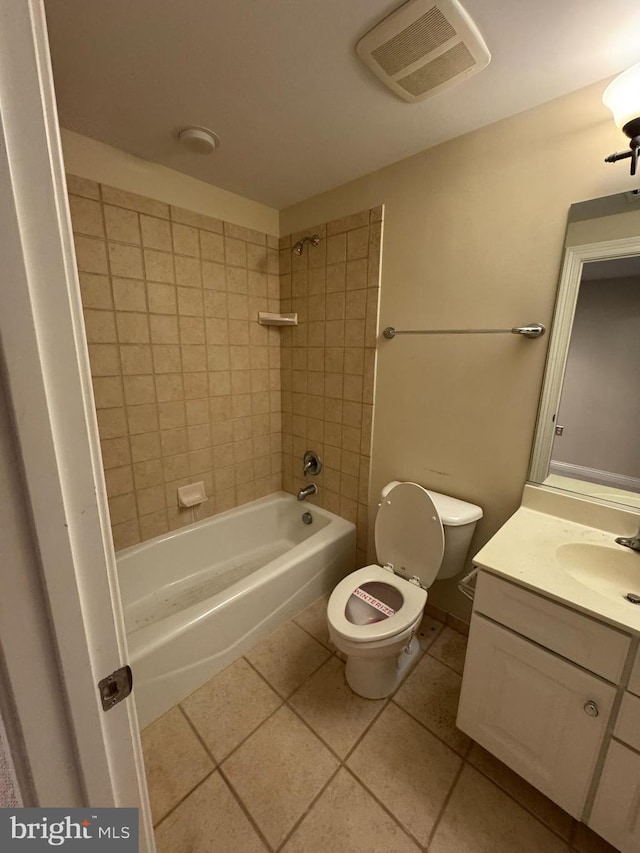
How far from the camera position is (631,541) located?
1.11 meters

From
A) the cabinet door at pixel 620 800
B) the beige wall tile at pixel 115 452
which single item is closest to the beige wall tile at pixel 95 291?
the beige wall tile at pixel 115 452

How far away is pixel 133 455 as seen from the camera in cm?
174

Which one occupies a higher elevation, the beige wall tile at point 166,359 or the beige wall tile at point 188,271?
the beige wall tile at point 188,271

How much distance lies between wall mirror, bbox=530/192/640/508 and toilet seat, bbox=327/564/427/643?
0.74m

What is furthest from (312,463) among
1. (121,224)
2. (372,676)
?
(121,224)

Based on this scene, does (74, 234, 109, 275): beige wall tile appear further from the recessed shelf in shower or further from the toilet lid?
the toilet lid

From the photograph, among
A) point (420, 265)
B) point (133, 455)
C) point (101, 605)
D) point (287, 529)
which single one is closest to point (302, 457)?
point (287, 529)

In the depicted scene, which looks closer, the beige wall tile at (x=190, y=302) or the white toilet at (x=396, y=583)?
the white toilet at (x=396, y=583)

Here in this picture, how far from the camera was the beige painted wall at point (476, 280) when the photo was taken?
118 centimetres

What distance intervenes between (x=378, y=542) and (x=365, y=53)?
1799 millimetres

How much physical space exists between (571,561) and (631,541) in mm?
199

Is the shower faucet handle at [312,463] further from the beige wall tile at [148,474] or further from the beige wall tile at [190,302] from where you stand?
the beige wall tile at [190,302]

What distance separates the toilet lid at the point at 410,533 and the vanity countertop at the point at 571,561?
312mm

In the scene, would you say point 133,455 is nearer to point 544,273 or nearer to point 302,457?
point 302,457
